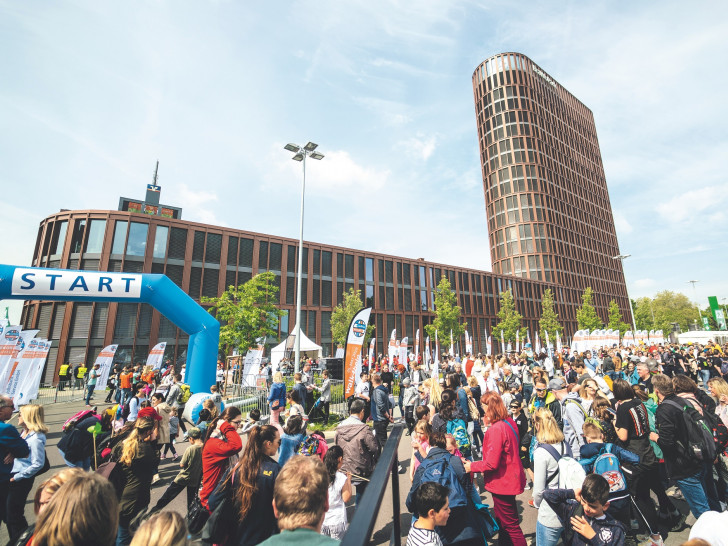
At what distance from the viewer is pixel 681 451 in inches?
186

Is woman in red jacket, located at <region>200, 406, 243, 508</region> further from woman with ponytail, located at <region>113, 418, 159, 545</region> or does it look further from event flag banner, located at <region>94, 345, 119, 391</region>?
event flag banner, located at <region>94, 345, 119, 391</region>

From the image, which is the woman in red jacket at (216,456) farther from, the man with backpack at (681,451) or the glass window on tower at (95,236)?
the glass window on tower at (95,236)

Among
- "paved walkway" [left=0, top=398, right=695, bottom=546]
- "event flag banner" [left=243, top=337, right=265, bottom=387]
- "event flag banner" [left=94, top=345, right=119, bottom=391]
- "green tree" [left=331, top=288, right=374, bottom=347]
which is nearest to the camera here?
"paved walkway" [left=0, top=398, right=695, bottom=546]

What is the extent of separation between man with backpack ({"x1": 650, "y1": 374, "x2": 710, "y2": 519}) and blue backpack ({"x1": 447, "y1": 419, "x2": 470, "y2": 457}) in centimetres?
257

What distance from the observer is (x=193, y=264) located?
1420 inches

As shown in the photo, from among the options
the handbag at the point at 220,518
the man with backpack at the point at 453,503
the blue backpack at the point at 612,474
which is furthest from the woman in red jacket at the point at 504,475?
the handbag at the point at 220,518

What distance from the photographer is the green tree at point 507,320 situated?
5447 centimetres

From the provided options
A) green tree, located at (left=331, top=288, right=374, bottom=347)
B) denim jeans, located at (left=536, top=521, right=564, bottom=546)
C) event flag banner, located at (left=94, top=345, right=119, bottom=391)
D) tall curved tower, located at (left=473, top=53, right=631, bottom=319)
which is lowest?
denim jeans, located at (left=536, top=521, right=564, bottom=546)

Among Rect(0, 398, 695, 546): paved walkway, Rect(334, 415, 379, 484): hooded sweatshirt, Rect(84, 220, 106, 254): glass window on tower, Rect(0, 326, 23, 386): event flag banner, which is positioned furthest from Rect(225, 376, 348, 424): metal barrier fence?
Rect(84, 220, 106, 254): glass window on tower

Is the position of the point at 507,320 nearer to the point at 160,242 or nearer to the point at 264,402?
the point at 160,242

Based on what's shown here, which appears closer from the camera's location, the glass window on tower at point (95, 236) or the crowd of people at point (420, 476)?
the crowd of people at point (420, 476)

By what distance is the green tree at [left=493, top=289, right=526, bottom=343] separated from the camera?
54.5 meters

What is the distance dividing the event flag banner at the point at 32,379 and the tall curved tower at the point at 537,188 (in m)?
75.5

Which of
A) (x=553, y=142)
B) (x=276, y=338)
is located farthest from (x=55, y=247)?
(x=553, y=142)
